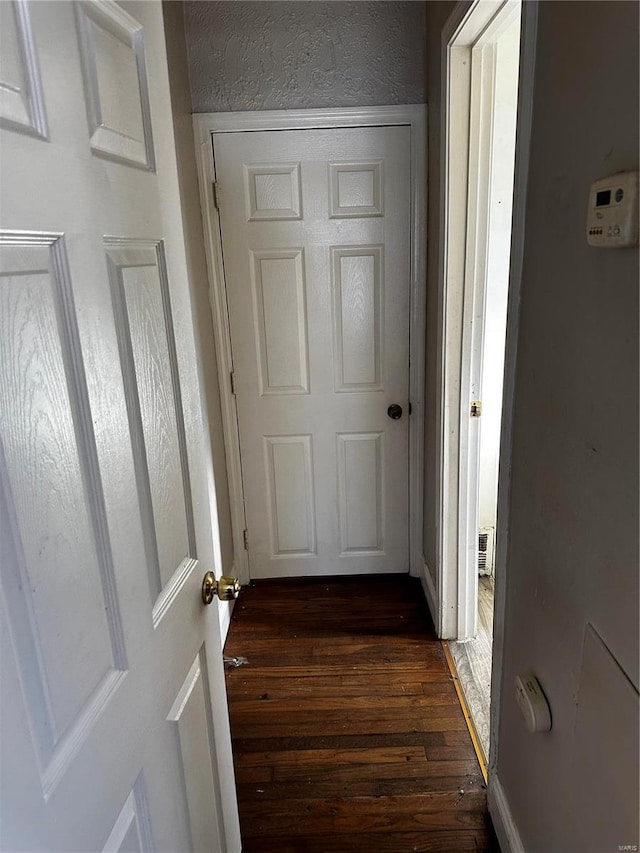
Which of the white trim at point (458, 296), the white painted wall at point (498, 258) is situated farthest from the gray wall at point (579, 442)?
the white painted wall at point (498, 258)

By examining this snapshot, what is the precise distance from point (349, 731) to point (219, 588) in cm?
111

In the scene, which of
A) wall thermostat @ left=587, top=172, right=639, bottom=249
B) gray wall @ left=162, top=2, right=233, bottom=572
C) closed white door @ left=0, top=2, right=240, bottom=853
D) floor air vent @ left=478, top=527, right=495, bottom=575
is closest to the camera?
closed white door @ left=0, top=2, right=240, bottom=853

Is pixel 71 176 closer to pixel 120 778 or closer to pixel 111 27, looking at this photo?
pixel 111 27

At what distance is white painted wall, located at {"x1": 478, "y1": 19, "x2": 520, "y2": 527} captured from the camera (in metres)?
2.15

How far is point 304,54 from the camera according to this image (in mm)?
2211

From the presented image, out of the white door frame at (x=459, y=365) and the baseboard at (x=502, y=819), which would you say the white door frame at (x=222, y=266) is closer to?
the white door frame at (x=459, y=365)

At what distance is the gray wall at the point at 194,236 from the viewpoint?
80.4 inches

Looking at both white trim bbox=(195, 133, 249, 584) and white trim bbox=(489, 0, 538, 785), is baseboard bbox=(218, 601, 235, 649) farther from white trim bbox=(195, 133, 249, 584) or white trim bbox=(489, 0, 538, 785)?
white trim bbox=(489, 0, 538, 785)

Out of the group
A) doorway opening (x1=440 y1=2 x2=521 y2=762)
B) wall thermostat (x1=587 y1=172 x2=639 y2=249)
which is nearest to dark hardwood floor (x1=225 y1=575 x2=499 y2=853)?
doorway opening (x1=440 y1=2 x2=521 y2=762)

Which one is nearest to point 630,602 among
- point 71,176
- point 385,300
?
point 71,176

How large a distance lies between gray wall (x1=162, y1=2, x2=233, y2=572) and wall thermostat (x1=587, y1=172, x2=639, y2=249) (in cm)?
157

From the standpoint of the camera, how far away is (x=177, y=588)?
0.98 metres

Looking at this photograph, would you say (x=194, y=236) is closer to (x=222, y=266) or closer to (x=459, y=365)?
(x=222, y=266)

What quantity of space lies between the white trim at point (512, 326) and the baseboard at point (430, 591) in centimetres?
81
